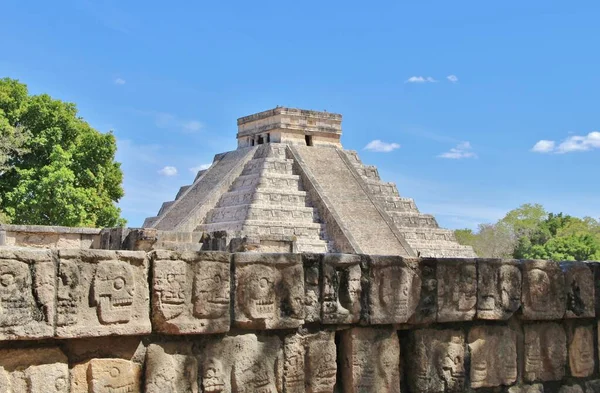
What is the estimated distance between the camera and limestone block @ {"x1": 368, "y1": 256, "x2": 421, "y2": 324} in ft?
13.4

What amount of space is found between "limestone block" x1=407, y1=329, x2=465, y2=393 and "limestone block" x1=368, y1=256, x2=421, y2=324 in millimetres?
194

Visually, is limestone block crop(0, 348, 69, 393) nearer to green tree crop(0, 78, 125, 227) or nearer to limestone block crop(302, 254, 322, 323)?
limestone block crop(302, 254, 322, 323)

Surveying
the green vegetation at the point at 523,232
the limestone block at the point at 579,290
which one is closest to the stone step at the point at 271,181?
the green vegetation at the point at 523,232

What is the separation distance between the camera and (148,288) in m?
3.41

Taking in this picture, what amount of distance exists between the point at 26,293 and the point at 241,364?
1.07m

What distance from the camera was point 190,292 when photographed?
11.5 ft

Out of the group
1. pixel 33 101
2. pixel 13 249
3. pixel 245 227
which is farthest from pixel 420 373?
pixel 33 101

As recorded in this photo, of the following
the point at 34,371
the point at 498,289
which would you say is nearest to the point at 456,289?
the point at 498,289

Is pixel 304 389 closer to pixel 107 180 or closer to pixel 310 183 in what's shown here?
pixel 107 180

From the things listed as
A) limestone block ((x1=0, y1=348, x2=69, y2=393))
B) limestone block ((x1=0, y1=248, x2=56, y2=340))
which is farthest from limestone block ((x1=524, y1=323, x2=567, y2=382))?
limestone block ((x1=0, y1=248, x2=56, y2=340))

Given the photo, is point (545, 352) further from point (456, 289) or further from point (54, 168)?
point (54, 168)

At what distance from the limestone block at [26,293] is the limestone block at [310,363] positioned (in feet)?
3.90

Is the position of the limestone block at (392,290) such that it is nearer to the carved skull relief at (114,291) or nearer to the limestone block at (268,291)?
the limestone block at (268,291)

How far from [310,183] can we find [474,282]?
31.8 meters
